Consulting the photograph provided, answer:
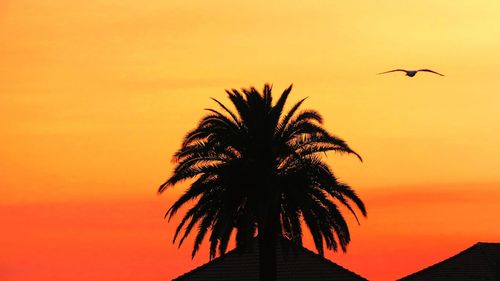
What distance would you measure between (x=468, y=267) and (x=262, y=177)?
23.4 m

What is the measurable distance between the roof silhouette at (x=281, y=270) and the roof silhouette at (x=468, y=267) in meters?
4.39

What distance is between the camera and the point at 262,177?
5497 centimetres

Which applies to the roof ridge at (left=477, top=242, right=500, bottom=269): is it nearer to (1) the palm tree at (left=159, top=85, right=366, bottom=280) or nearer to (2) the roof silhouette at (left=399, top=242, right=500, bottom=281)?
Result: (2) the roof silhouette at (left=399, top=242, right=500, bottom=281)

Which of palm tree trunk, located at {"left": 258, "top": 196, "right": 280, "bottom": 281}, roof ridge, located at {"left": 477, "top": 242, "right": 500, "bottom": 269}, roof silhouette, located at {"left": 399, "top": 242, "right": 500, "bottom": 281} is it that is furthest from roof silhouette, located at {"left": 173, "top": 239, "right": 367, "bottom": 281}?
palm tree trunk, located at {"left": 258, "top": 196, "right": 280, "bottom": 281}

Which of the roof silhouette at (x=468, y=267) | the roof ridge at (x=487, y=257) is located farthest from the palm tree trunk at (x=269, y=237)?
the roof ridge at (x=487, y=257)

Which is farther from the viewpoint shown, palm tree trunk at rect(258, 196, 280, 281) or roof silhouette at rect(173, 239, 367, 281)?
roof silhouette at rect(173, 239, 367, 281)

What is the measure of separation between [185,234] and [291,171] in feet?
18.6

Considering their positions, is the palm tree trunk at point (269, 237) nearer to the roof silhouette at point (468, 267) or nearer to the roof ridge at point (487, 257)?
the roof silhouette at point (468, 267)

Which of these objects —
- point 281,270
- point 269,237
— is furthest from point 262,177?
point 281,270

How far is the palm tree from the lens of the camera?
54.9 metres

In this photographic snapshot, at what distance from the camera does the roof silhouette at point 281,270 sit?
70.9 m

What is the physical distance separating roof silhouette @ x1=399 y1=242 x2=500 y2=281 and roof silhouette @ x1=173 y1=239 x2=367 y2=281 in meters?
4.39

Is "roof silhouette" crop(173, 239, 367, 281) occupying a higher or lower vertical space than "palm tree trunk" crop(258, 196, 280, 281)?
higher

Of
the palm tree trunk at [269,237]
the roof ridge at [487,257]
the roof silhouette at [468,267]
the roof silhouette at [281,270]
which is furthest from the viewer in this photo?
the roof ridge at [487,257]
